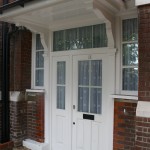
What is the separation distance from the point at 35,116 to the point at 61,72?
1351 mm

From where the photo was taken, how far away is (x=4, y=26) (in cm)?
509

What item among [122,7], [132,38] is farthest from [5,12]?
[132,38]

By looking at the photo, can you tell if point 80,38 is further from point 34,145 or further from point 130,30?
point 34,145

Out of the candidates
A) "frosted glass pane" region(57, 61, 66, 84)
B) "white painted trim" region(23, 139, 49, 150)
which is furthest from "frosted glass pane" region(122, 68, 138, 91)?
"white painted trim" region(23, 139, 49, 150)

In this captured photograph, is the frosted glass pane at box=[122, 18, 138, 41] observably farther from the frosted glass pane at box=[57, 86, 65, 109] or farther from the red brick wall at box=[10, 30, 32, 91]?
the red brick wall at box=[10, 30, 32, 91]

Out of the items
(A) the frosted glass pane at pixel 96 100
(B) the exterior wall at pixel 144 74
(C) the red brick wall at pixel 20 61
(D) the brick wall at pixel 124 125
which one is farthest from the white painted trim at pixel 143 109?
(C) the red brick wall at pixel 20 61

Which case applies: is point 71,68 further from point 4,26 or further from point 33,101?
point 4,26

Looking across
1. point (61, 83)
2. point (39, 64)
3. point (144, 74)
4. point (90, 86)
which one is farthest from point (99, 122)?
point (39, 64)

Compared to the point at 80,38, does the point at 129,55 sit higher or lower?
lower

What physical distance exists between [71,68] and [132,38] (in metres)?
1.49

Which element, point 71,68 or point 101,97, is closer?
point 101,97

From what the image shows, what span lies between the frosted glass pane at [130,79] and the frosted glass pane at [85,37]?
3.26 feet

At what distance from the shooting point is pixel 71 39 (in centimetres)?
488

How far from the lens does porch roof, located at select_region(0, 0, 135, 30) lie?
349cm
